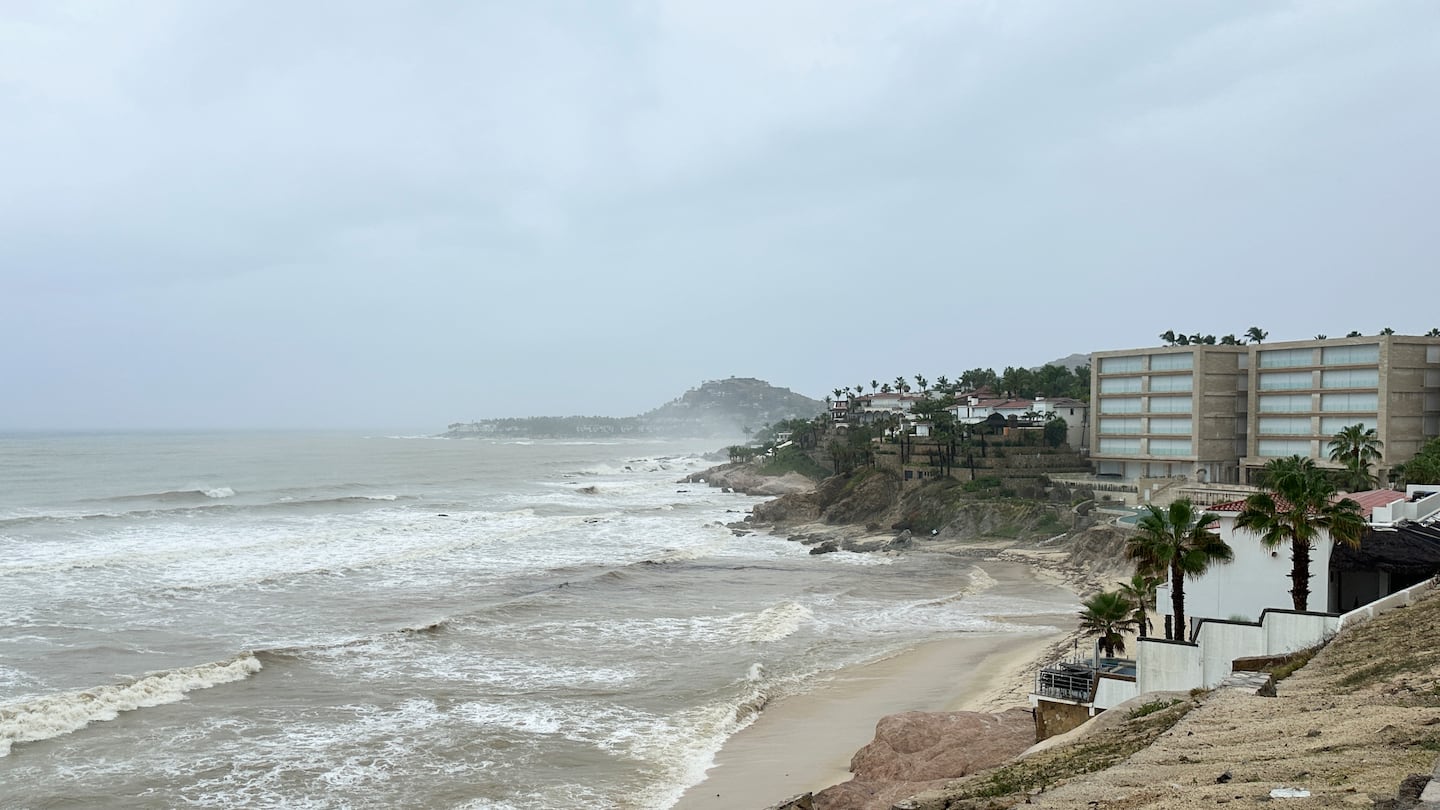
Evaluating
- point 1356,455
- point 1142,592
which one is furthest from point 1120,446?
point 1142,592

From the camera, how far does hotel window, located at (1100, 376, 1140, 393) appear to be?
73.2 m

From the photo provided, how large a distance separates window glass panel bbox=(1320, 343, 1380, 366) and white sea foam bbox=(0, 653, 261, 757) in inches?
2527

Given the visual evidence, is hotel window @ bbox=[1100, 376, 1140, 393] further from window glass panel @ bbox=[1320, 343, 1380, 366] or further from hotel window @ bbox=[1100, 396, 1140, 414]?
window glass panel @ bbox=[1320, 343, 1380, 366]

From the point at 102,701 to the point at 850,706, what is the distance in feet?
66.7

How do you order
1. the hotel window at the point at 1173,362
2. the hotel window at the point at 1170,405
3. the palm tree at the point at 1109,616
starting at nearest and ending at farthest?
the palm tree at the point at 1109,616 → the hotel window at the point at 1170,405 → the hotel window at the point at 1173,362

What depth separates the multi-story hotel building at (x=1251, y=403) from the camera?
202ft

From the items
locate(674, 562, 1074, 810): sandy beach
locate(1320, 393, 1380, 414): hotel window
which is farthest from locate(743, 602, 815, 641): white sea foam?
locate(1320, 393, 1380, 414): hotel window

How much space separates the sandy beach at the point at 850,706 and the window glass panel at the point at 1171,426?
36.6 metres

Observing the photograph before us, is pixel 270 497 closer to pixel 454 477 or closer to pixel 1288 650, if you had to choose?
pixel 454 477

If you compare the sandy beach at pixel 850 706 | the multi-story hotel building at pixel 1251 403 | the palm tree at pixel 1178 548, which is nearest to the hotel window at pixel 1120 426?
the multi-story hotel building at pixel 1251 403

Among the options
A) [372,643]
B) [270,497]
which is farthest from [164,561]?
[270,497]

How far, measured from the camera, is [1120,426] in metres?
73.9

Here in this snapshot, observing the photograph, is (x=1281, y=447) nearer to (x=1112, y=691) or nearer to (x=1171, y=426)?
(x=1171, y=426)

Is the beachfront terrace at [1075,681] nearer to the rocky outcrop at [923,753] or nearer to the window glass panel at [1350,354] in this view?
the rocky outcrop at [923,753]
